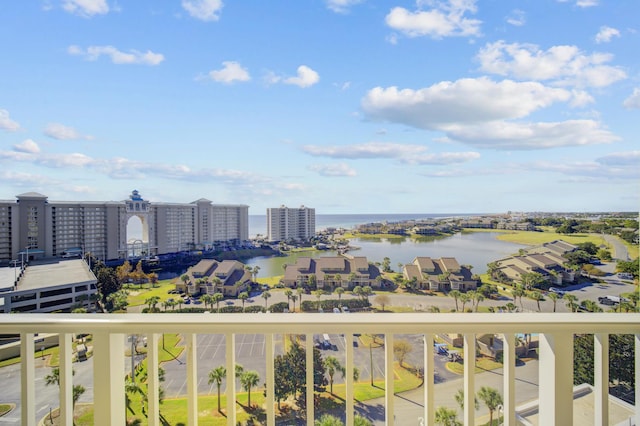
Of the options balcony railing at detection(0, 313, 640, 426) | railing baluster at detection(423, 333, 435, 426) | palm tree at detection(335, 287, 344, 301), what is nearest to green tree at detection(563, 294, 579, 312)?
balcony railing at detection(0, 313, 640, 426)

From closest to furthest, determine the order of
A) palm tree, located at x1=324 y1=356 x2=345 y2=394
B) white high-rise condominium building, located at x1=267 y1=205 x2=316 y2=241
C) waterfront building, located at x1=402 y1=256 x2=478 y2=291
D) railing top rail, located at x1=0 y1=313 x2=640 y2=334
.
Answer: railing top rail, located at x1=0 y1=313 x2=640 y2=334 → palm tree, located at x1=324 y1=356 x2=345 y2=394 → waterfront building, located at x1=402 y1=256 x2=478 y2=291 → white high-rise condominium building, located at x1=267 y1=205 x2=316 y2=241

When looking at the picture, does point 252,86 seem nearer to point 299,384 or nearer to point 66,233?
point 66,233

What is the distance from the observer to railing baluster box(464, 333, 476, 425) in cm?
129

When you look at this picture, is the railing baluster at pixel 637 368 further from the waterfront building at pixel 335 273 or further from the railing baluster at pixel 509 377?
the waterfront building at pixel 335 273

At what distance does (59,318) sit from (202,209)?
1.11 metres

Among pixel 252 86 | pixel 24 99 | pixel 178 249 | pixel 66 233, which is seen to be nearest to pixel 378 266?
pixel 178 249

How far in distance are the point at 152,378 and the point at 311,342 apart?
63cm

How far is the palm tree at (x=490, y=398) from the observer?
4.96ft

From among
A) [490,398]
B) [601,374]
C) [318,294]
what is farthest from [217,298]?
[601,374]

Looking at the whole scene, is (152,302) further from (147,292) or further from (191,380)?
(191,380)

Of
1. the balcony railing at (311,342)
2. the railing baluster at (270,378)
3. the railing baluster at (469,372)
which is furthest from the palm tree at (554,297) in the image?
the railing baluster at (270,378)

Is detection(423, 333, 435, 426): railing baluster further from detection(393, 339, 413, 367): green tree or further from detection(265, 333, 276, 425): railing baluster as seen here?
detection(265, 333, 276, 425): railing baluster

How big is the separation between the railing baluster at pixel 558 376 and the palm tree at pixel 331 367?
85 centimetres

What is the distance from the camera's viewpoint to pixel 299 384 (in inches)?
61.6
